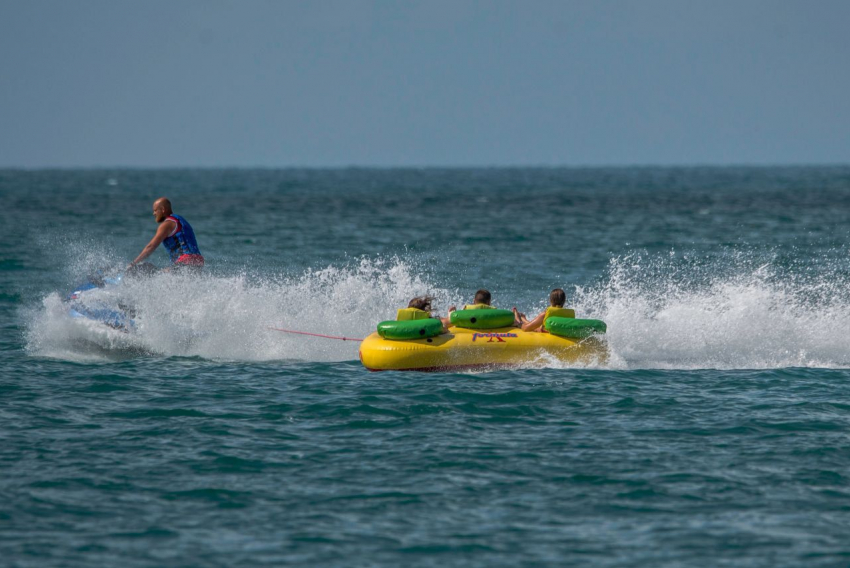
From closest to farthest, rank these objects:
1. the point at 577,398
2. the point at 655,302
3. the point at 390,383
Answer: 1. the point at 577,398
2. the point at 390,383
3. the point at 655,302

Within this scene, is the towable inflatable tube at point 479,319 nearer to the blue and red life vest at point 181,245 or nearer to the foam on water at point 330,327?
the foam on water at point 330,327

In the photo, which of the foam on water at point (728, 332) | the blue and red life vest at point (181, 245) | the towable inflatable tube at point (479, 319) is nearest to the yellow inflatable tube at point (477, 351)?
the towable inflatable tube at point (479, 319)

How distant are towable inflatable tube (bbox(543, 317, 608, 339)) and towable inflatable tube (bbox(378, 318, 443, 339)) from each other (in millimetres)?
1414

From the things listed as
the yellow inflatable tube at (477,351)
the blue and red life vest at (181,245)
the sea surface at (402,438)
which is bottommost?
the sea surface at (402,438)

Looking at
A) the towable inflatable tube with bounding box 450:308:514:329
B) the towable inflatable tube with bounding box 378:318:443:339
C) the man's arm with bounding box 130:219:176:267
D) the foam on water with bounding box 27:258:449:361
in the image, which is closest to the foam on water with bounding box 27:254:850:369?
the foam on water with bounding box 27:258:449:361

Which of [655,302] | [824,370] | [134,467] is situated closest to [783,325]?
[824,370]

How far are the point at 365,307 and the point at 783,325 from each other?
6.00 meters

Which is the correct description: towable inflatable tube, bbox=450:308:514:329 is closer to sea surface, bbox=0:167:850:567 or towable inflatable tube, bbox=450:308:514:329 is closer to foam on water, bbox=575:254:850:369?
sea surface, bbox=0:167:850:567

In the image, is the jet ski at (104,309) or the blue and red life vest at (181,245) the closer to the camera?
the jet ski at (104,309)

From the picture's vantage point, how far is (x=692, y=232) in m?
39.9

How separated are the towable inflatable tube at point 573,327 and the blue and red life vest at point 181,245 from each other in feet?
16.1

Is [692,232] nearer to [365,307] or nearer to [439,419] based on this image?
[365,307]

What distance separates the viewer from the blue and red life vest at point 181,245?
14961 millimetres

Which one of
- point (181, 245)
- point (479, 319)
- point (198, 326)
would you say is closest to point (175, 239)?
point (181, 245)
